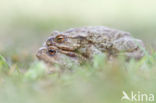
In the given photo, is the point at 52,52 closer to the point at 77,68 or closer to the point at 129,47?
the point at 77,68

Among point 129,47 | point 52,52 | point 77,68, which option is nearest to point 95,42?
point 129,47

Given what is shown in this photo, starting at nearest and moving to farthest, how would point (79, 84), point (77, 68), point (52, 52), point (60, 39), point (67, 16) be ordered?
point (79, 84), point (77, 68), point (52, 52), point (60, 39), point (67, 16)

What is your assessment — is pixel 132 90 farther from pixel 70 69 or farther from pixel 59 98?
pixel 70 69

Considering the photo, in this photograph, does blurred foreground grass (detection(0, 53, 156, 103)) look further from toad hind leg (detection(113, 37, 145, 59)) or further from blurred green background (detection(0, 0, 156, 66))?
blurred green background (detection(0, 0, 156, 66))

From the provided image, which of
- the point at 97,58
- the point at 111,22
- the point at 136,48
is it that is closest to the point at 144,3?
the point at 111,22

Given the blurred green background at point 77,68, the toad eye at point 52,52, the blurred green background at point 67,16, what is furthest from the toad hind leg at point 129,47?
the blurred green background at point 67,16
